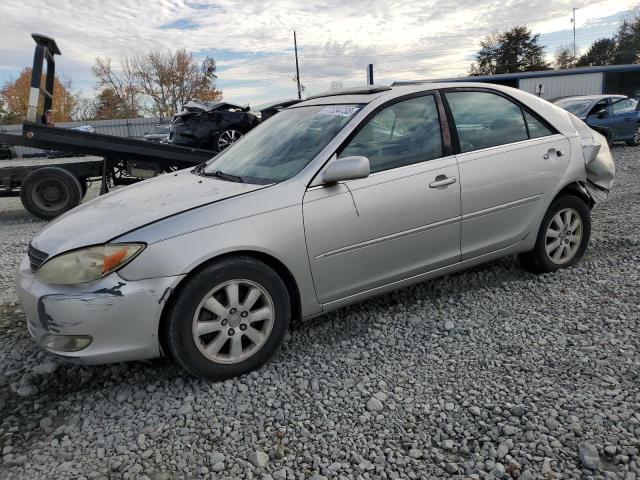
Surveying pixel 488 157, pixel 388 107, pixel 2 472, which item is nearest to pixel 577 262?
pixel 488 157

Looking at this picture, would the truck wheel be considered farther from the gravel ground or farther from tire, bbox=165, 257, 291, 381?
tire, bbox=165, 257, 291, 381

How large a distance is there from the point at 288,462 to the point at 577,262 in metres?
3.25

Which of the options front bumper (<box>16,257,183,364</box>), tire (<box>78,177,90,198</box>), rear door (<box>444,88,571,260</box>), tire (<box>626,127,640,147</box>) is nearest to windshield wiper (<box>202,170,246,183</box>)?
front bumper (<box>16,257,183,364</box>)

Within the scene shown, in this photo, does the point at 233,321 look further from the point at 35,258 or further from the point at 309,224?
the point at 35,258

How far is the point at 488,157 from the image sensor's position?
372 cm

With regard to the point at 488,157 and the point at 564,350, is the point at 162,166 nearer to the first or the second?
the point at 488,157

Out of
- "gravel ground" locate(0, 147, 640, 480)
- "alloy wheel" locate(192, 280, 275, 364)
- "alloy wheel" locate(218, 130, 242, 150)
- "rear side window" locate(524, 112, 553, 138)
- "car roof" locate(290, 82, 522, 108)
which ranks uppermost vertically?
"car roof" locate(290, 82, 522, 108)

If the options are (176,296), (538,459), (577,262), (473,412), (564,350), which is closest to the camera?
(538,459)

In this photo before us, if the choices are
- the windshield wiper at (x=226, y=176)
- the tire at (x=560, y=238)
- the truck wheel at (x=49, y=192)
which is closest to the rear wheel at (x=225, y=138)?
the truck wheel at (x=49, y=192)

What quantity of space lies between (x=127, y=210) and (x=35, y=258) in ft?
1.89

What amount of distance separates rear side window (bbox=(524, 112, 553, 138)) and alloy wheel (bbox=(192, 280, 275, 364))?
2.53m

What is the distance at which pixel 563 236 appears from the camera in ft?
13.9

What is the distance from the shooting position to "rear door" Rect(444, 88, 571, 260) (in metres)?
3.66

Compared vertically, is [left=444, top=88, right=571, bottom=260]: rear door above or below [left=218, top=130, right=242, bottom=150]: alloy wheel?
below
